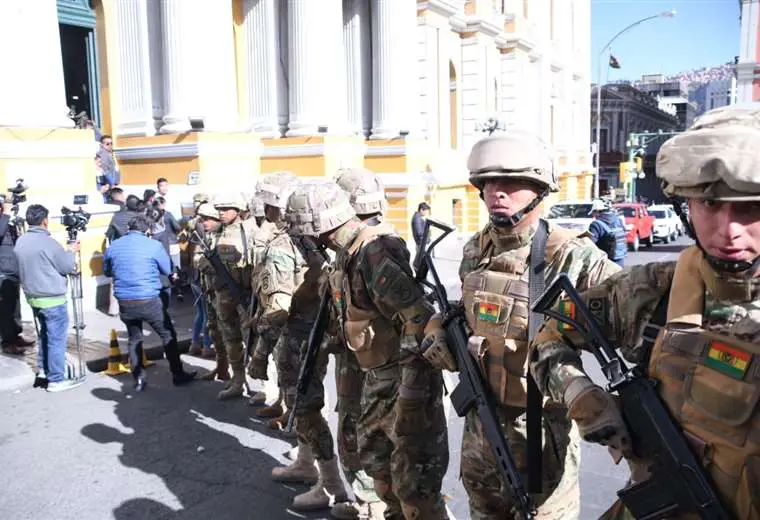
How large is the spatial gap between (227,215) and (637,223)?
59.4 ft

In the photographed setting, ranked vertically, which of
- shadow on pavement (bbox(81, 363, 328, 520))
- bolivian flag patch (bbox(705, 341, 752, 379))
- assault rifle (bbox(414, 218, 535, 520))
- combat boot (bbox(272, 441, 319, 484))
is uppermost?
bolivian flag patch (bbox(705, 341, 752, 379))

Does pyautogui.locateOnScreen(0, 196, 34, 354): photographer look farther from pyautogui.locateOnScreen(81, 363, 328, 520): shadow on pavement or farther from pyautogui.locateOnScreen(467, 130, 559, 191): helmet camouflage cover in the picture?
pyautogui.locateOnScreen(467, 130, 559, 191): helmet camouflage cover

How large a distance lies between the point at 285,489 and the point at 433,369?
1927 mm

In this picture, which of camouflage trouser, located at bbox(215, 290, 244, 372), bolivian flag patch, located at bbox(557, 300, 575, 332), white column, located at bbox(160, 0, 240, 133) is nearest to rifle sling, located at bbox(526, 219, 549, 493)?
bolivian flag patch, located at bbox(557, 300, 575, 332)

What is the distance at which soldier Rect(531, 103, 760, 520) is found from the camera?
1.75m

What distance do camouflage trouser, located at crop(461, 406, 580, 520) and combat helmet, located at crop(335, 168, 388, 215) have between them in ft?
4.94

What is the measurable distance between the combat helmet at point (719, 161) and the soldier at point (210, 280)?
541cm

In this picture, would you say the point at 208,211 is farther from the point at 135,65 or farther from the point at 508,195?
the point at 135,65

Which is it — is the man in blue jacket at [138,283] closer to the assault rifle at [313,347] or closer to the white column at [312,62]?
the assault rifle at [313,347]

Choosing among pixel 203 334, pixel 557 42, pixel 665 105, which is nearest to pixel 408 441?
pixel 203 334

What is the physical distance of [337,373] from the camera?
4148mm

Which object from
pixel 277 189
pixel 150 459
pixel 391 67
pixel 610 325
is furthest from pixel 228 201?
pixel 391 67

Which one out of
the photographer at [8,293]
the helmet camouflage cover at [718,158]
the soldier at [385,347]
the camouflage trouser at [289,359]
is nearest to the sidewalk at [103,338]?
the photographer at [8,293]

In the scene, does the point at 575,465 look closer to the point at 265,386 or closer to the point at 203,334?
the point at 265,386
